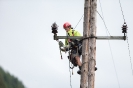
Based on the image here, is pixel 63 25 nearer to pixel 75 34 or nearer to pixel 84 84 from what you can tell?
pixel 75 34

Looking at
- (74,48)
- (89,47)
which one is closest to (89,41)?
(89,47)

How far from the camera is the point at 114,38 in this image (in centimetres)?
1546

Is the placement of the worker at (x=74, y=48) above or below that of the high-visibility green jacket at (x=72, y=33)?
below

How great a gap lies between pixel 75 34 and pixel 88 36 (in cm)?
98

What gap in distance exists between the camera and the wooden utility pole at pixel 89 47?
14.9 m

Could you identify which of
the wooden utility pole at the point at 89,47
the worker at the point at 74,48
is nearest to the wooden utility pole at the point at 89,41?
the wooden utility pole at the point at 89,47

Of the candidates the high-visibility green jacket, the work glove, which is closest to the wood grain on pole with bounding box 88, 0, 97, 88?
the high-visibility green jacket

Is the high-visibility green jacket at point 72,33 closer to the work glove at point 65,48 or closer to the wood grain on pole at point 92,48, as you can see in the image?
the work glove at point 65,48

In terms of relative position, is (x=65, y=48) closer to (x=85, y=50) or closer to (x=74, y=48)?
(x=74, y=48)

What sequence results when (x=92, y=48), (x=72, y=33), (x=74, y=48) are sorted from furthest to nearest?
(x=72, y=33) < (x=74, y=48) < (x=92, y=48)

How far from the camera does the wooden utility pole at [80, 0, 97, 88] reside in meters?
14.9

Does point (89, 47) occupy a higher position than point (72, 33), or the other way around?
point (72, 33)

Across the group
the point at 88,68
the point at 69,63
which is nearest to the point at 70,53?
the point at 69,63

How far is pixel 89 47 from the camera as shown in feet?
49.7
